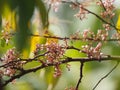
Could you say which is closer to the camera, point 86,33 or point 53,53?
point 53,53

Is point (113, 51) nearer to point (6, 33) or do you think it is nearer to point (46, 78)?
point (46, 78)

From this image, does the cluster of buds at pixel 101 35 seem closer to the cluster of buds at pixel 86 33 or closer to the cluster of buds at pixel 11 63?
the cluster of buds at pixel 86 33

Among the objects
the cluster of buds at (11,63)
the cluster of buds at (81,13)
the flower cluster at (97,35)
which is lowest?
the cluster of buds at (11,63)

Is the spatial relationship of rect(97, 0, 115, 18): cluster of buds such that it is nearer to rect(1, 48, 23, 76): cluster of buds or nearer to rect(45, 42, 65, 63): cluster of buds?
rect(45, 42, 65, 63): cluster of buds

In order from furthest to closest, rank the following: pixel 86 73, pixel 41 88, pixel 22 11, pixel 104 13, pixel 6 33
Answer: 1. pixel 86 73
2. pixel 41 88
3. pixel 104 13
4. pixel 6 33
5. pixel 22 11

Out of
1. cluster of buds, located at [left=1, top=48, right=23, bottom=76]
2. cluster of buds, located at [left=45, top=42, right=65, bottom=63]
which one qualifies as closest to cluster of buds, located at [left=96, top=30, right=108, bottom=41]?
cluster of buds, located at [left=45, top=42, right=65, bottom=63]

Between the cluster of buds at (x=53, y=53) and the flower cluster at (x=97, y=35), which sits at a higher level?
the flower cluster at (x=97, y=35)

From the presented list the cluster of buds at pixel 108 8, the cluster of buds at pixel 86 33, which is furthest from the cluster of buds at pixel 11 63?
the cluster of buds at pixel 108 8

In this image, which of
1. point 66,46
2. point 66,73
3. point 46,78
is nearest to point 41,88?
point 46,78

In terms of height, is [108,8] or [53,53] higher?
[108,8]

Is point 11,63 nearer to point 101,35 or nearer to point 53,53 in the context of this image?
point 53,53

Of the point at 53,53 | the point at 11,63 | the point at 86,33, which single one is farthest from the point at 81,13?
the point at 11,63
